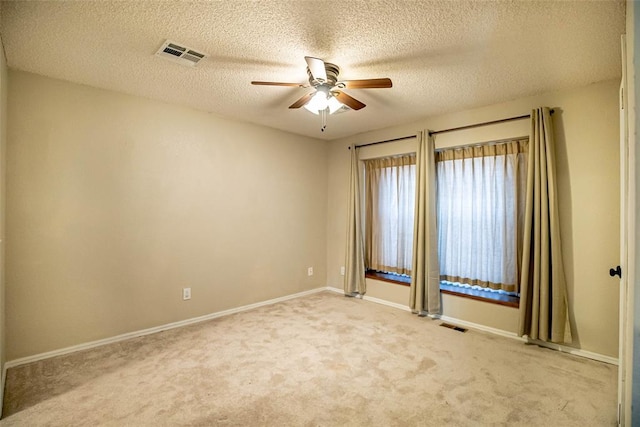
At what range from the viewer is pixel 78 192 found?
107 inches

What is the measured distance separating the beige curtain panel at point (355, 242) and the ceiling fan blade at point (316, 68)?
7.62 feet

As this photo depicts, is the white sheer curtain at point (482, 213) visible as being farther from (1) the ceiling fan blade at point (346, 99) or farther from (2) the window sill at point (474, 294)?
(1) the ceiling fan blade at point (346, 99)

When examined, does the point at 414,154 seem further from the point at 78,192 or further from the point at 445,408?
the point at 78,192

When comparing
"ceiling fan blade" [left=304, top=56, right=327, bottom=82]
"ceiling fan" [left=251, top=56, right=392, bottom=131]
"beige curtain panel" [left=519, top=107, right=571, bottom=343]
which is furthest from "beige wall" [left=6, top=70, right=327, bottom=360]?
"beige curtain panel" [left=519, top=107, right=571, bottom=343]

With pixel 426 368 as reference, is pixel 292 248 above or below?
above

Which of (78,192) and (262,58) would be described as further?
(78,192)

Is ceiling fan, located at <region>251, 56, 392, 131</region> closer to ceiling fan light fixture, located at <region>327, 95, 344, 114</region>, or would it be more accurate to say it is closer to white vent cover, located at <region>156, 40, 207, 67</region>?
ceiling fan light fixture, located at <region>327, 95, 344, 114</region>

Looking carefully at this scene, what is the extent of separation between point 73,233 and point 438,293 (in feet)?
12.5

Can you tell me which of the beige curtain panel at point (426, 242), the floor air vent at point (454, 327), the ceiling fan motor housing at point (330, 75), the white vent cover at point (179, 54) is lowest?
the floor air vent at point (454, 327)

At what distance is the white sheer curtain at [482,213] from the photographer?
319cm

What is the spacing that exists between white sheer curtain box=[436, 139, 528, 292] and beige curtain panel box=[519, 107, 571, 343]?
265 millimetres

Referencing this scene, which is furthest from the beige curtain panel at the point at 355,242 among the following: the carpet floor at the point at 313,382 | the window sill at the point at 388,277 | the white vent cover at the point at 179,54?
the white vent cover at the point at 179,54

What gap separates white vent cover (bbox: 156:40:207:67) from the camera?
2.12m

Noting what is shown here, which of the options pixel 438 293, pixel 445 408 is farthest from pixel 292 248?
pixel 445 408
